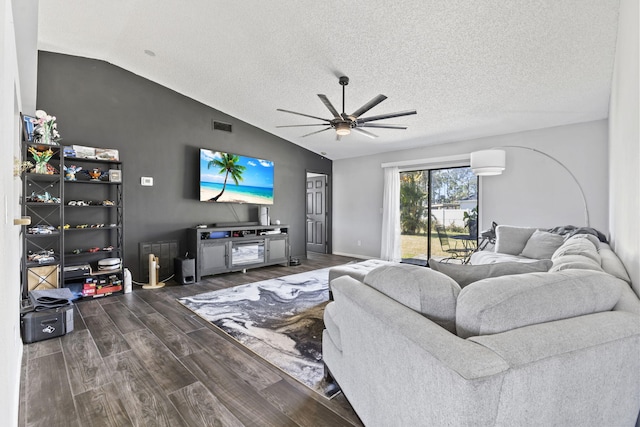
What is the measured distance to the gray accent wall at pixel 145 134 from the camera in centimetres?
388

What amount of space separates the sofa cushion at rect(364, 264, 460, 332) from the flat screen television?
4336mm

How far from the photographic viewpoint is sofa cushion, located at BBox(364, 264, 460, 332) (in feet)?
3.81

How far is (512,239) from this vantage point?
4.07 metres

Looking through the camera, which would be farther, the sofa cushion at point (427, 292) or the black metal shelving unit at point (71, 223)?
the black metal shelving unit at point (71, 223)

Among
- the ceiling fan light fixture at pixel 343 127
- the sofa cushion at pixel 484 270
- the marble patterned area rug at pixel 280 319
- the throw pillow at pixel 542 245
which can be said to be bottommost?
→ the marble patterned area rug at pixel 280 319

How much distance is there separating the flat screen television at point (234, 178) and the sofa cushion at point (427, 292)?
171 inches

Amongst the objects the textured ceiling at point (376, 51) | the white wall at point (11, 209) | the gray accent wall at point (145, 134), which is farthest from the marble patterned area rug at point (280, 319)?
the textured ceiling at point (376, 51)

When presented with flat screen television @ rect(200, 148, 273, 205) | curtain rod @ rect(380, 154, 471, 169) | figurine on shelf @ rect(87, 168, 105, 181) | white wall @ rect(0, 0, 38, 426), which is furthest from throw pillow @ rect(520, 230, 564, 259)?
figurine on shelf @ rect(87, 168, 105, 181)

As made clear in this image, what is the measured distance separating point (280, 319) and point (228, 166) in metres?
3.20

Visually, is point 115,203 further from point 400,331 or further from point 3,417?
point 400,331

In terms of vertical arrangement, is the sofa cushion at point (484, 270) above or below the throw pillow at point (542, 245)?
above

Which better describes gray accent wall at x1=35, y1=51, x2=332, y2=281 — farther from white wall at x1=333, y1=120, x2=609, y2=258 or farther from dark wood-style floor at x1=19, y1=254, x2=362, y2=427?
white wall at x1=333, y1=120, x2=609, y2=258

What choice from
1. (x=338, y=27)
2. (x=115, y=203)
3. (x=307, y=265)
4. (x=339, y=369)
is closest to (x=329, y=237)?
(x=307, y=265)

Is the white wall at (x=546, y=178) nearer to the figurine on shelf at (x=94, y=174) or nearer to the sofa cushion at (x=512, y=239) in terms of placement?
the sofa cushion at (x=512, y=239)
